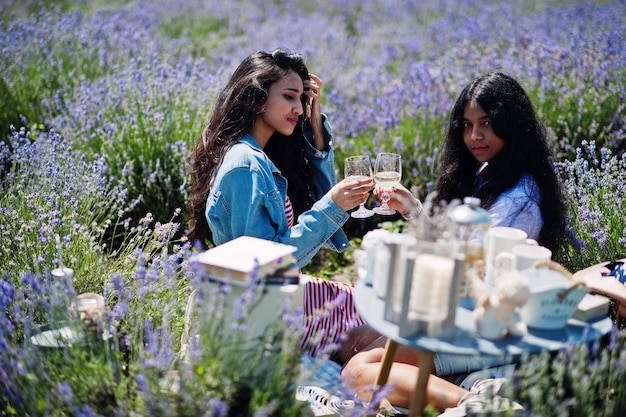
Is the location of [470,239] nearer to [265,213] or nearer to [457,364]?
[457,364]

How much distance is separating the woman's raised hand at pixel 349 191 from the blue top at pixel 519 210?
53 cm

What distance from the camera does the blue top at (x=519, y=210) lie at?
2686mm

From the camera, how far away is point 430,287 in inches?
68.5

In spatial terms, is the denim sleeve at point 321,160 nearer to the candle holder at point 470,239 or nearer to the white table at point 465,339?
the white table at point 465,339

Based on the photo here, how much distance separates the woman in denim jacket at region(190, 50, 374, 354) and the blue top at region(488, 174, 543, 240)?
54 centimetres

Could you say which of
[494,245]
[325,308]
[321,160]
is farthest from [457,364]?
[321,160]

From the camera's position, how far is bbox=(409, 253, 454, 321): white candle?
1724mm

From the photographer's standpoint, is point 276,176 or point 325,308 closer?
point 325,308

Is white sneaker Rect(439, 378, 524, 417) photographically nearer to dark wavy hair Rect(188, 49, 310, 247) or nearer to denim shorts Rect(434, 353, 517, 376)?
denim shorts Rect(434, 353, 517, 376)

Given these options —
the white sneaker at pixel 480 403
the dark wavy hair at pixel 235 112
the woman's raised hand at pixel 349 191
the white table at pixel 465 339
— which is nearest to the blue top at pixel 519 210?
the woman's raised hand at pixel 349 191

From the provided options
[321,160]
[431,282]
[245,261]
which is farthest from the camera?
[321,160]

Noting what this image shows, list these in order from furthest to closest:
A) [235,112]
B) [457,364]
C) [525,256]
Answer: [235,112] → [457,364] → [525,256]

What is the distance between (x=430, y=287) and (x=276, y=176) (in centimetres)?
135

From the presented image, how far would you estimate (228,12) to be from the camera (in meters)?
10.4
